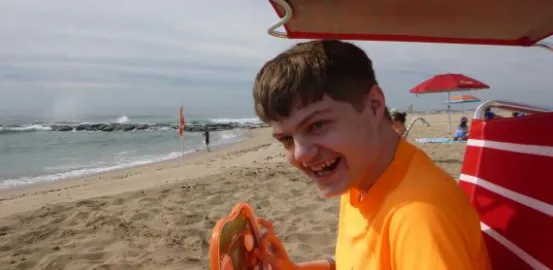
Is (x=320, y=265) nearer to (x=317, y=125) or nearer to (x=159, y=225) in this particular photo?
(x=317, y=125)

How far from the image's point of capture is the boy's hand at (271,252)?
1.83 meters

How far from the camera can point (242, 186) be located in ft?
24.7

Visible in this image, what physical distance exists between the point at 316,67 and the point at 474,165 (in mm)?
1074

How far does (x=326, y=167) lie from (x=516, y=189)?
734mm

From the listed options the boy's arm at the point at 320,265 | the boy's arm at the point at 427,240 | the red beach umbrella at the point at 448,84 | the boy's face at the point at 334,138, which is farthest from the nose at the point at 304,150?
the red beach umbrella at the point at 448,84

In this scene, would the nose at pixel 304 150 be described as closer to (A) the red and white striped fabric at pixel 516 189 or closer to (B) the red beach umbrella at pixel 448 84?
(A) the red and white striped fabric at pixel 516 189

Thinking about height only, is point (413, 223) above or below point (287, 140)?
below

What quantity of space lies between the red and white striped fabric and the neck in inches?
19.8

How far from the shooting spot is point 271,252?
1930mm

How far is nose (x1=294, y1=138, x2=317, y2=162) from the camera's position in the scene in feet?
4.16

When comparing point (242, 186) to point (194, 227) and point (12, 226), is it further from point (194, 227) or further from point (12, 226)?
point (12, 226)

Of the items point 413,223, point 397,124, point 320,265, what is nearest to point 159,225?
point 320,265

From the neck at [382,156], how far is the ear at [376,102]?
0.05 meters

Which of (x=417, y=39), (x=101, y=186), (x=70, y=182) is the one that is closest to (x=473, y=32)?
(x=417, y=39)
